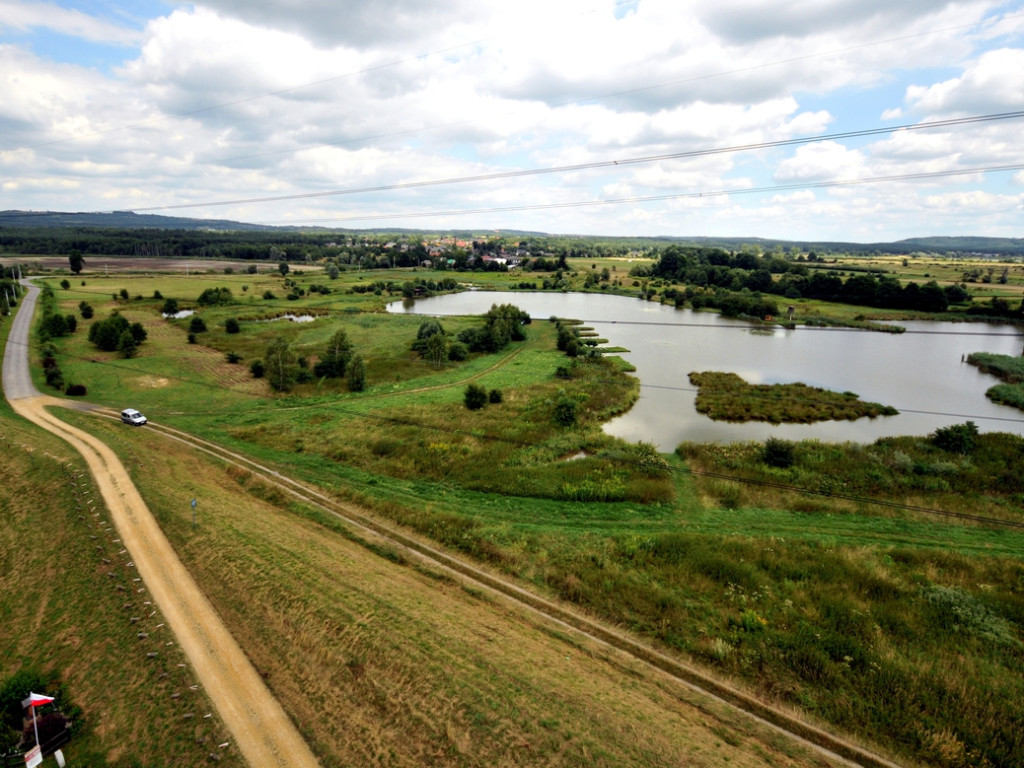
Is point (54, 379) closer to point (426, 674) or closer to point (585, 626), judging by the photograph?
point (426, 674)

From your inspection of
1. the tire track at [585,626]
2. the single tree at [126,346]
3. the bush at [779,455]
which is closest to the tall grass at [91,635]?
the tire track at [585,626]

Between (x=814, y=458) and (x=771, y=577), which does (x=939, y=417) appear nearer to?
(x=814, y=458)

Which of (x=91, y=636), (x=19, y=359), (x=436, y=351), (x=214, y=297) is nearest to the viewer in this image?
(x=91, y=636)

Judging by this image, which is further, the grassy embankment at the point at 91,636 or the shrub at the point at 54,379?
the shrub at the point at 54,379

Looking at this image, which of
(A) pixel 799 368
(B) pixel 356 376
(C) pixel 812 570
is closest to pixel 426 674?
(C) pixel 812 570

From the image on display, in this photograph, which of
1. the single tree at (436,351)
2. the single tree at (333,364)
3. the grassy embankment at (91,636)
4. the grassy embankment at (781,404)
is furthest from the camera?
the single tree at (436,351)

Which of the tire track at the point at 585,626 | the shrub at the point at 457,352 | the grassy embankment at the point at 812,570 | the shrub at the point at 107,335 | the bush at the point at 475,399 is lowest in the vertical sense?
the tire track at the point at 585,626

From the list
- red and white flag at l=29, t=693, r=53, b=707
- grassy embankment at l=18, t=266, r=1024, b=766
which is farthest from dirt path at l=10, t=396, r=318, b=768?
grassy embankment at l=18, t=266, r=1024, b=766

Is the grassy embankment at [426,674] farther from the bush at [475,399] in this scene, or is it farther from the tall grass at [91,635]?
the bush at [475,399]

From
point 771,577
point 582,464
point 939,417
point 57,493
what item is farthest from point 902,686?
point 939,417
